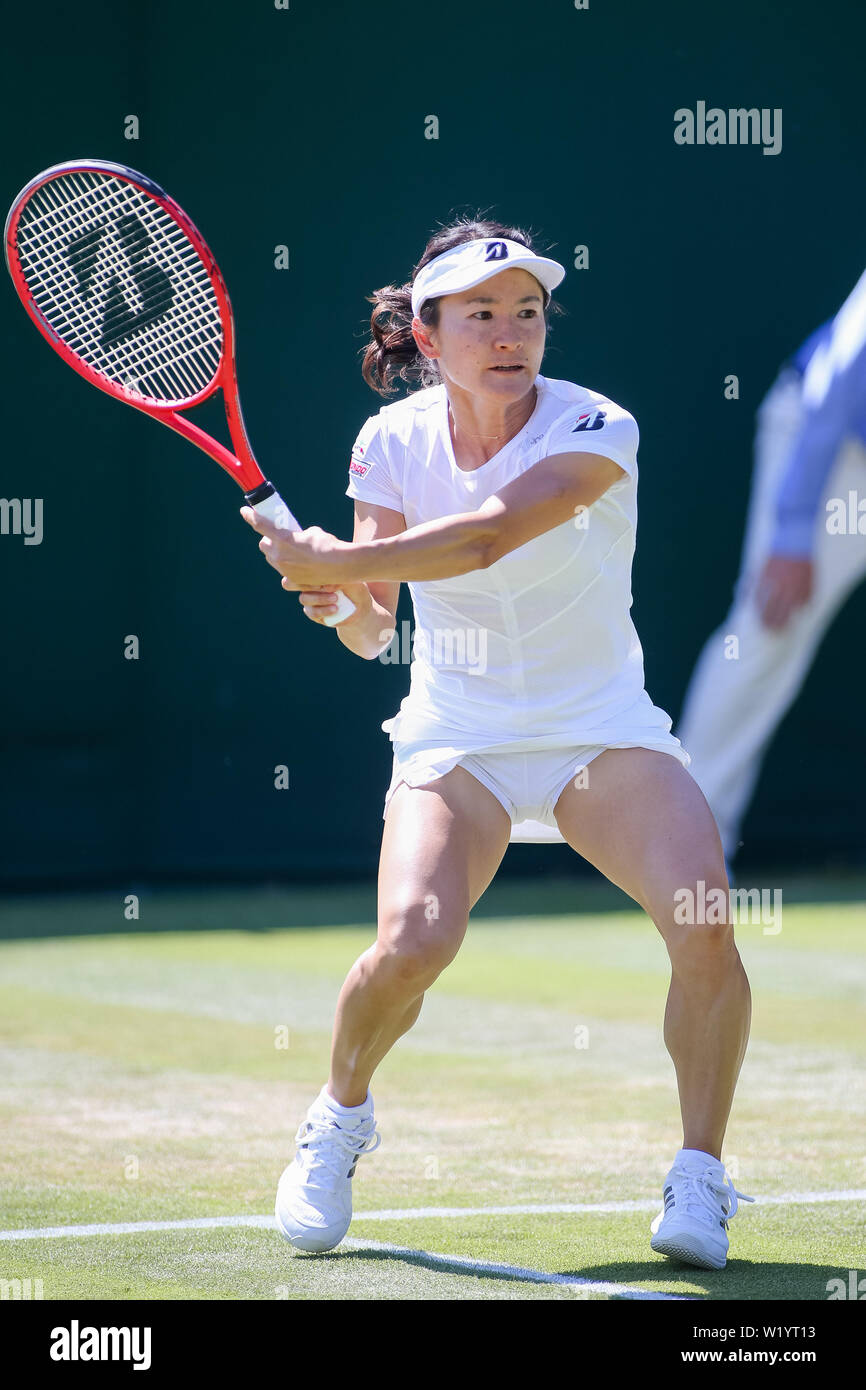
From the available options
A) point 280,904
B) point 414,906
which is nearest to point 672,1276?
point 414,906

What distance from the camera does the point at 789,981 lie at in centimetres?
701

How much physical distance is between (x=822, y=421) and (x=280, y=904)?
3.54m

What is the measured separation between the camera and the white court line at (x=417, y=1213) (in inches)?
143

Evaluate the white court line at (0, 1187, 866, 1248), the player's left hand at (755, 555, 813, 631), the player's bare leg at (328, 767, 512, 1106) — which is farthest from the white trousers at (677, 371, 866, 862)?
the player's bare leg at (328, 767, 512, 1106)

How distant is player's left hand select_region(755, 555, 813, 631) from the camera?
9.80 metres

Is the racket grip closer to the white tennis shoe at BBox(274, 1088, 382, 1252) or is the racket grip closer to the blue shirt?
the white tennis shoe at BBox(274, 1088, 382, 1252)

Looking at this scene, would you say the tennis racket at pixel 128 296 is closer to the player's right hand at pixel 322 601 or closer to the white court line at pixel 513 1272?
the player's right hand at pixel 322 601

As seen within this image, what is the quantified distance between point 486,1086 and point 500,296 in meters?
2.46

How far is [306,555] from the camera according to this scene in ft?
10.9

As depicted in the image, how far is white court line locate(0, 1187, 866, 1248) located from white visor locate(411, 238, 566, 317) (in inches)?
68.7

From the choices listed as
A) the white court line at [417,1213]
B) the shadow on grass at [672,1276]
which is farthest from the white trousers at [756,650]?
the shadow on grass at [672,1276]
